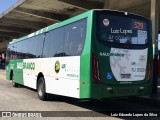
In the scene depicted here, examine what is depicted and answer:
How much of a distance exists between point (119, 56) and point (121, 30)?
29.8 inches

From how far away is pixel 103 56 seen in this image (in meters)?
9.77

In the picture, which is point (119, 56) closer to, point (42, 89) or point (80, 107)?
point (80, 107)

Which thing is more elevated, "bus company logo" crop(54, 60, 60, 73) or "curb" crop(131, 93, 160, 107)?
"bus company logo" crop(54, 60, 60, 73)

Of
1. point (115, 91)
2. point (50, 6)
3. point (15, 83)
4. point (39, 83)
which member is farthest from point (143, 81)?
point (50, 6)

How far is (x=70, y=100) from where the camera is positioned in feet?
44.8

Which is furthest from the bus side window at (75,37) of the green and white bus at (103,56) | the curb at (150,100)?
the curb at (150,100)

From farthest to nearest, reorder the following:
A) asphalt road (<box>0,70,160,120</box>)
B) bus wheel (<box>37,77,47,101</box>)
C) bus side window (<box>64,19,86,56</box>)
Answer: bus wheel (<box>37,77,47,101</box>) → bus side window (<box>64,19,86,56</box>) → asphalt road (<box>0,70,160,120</box>)

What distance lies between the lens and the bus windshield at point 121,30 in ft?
32.5

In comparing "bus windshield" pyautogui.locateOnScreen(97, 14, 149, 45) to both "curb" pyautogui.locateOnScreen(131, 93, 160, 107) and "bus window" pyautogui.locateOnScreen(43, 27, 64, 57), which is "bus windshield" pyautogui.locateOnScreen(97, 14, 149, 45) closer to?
"bus window" pyautogui.locateOnScreen(43, 27, 64, 57)

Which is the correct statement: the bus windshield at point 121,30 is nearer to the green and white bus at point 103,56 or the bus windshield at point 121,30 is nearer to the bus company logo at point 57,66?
the green and white bus at point 103,56

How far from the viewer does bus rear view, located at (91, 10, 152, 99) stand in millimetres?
9695

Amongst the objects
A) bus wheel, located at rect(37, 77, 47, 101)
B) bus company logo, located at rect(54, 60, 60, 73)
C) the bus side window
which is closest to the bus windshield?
the bus side window

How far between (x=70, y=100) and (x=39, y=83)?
4.62ft

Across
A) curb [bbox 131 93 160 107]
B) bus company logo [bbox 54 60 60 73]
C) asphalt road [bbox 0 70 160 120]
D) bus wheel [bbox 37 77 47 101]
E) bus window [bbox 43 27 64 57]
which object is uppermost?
bus window [bbox 43 27 64 57]
